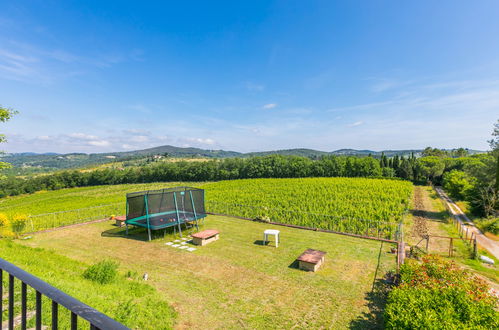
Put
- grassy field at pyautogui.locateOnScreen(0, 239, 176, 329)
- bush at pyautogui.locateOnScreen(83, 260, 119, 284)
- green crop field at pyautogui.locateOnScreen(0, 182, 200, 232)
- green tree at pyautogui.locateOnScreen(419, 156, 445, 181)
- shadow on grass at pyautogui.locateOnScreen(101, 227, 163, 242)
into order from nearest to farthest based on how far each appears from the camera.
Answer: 1. grassy field at pyautogui.locateOnScreen(0, 239, 176, 329)
2. bush at pyautogui.locateOnScreen(83, 260, 119, 284)
3. shadow on grass at pyautogui.locateOnScreen(101, 227, 163, 242)
4. green crop field at pyautogui.locateOnScreen(0, 182, 200, 232)
5. green tree at pyautogui.locateOnScreen(419, 156, 445, 181)

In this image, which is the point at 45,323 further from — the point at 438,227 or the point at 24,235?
the point at 438,227

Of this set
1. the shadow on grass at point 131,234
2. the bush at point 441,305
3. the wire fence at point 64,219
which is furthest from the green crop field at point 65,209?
the bush at point 441,305

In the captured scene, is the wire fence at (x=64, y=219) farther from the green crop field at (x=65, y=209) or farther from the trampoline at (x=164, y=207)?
the trampoline at (x=164, y=207)

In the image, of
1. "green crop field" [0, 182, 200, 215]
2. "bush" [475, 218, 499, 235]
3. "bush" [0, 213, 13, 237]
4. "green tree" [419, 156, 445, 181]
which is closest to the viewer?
"bush" [0, 213, 13, 237]

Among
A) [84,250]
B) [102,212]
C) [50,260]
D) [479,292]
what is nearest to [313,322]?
[479,292]

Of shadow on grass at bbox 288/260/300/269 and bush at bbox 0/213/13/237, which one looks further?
bush at bbox 0/213/13/237

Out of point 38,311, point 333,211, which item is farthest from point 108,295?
point 333,211

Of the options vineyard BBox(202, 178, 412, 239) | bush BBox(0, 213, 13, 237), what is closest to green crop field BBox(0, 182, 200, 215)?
bush BBox(0, 213, 13, 237)

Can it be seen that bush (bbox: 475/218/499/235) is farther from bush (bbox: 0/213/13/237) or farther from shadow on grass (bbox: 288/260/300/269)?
bush (bbox: 0/213/13/237)
